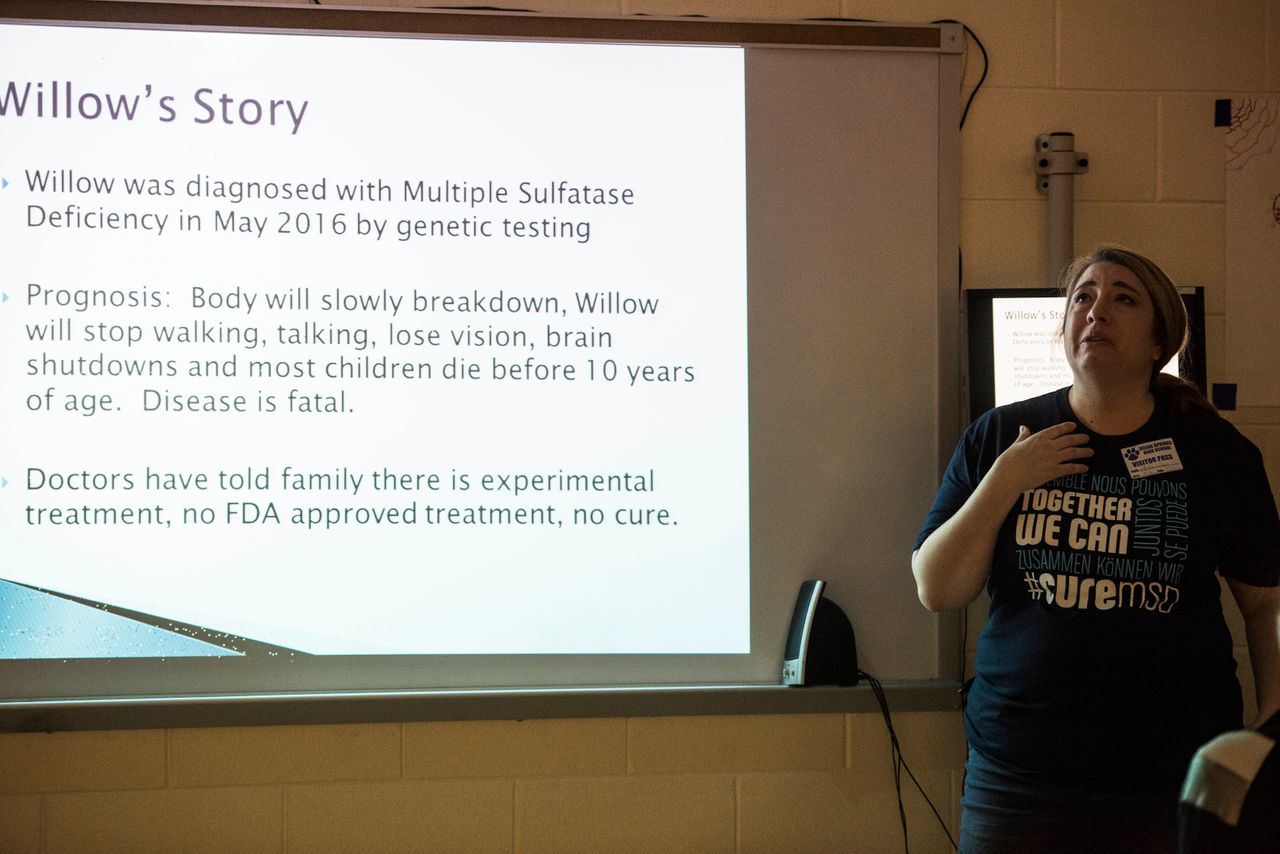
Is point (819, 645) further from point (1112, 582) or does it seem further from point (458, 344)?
point (458, 344)

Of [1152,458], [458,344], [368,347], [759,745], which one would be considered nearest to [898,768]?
[759,745]

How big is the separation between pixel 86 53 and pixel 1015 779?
220 cm

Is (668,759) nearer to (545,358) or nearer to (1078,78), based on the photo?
(545,358)

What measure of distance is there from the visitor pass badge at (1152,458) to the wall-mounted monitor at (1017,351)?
0.44 meters

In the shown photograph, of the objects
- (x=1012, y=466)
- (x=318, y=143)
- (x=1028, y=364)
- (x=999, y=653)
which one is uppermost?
(x=318, y=143)

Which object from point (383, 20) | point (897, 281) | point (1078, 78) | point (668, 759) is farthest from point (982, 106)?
point (668, 759)

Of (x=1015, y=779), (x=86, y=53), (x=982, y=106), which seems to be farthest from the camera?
(x=982, y=106)

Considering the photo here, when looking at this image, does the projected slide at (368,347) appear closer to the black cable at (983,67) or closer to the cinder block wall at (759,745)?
the cinder block wall at (759,745)

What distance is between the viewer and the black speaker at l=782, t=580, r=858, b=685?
1983mm

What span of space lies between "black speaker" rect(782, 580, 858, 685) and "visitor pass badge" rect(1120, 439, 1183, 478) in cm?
65

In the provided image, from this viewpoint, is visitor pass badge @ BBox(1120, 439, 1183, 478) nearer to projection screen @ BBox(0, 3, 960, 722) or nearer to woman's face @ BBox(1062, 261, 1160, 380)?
woman's face @ BBox(1062, 261, 1160, 380)

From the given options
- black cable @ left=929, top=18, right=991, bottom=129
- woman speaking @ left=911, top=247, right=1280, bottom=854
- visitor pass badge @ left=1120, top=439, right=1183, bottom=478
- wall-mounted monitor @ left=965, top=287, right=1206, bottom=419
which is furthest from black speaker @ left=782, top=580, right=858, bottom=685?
black cable @ left=929, top=18, right=991, bottom=129

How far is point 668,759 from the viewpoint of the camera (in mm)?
2018

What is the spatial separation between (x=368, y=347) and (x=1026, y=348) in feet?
4.46
